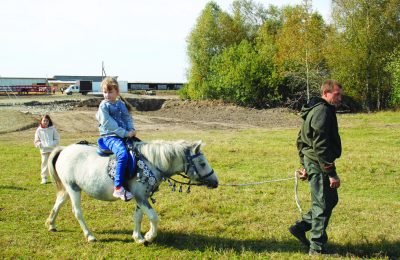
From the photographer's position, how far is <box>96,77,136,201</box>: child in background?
6414 millimetres

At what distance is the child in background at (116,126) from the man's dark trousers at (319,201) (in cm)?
283

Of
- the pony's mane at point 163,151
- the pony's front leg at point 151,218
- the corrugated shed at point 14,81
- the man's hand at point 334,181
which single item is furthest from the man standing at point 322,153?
the corrugated shed at point 14,81

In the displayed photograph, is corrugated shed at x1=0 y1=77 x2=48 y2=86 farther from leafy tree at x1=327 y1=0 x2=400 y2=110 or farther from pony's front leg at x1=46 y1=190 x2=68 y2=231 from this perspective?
pony's front leg at x1=46 y1=190 x2=68 y2=231

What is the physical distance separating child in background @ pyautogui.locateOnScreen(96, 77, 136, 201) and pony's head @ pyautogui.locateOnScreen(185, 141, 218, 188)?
0.99 meters

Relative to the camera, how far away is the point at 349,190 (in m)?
10.8

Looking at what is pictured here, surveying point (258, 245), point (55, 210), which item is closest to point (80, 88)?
point (55, 210)

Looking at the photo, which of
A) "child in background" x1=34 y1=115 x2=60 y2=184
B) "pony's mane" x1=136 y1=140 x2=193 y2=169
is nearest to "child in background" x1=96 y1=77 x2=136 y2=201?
"pony's mane" x1=136 y1=140 x2=193 y2=169

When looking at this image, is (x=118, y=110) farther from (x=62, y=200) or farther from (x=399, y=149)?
(x=399, y=149)

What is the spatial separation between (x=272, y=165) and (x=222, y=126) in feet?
52.3

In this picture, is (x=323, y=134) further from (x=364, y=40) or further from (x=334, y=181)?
(x=364, y=40)

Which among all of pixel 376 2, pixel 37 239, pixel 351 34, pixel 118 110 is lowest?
pixel 37 239

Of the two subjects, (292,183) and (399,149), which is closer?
(292,183)

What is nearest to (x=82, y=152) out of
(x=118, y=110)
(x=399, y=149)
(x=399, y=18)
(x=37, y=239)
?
(x=118, y=110)

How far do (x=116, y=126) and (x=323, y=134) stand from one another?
129 inches
